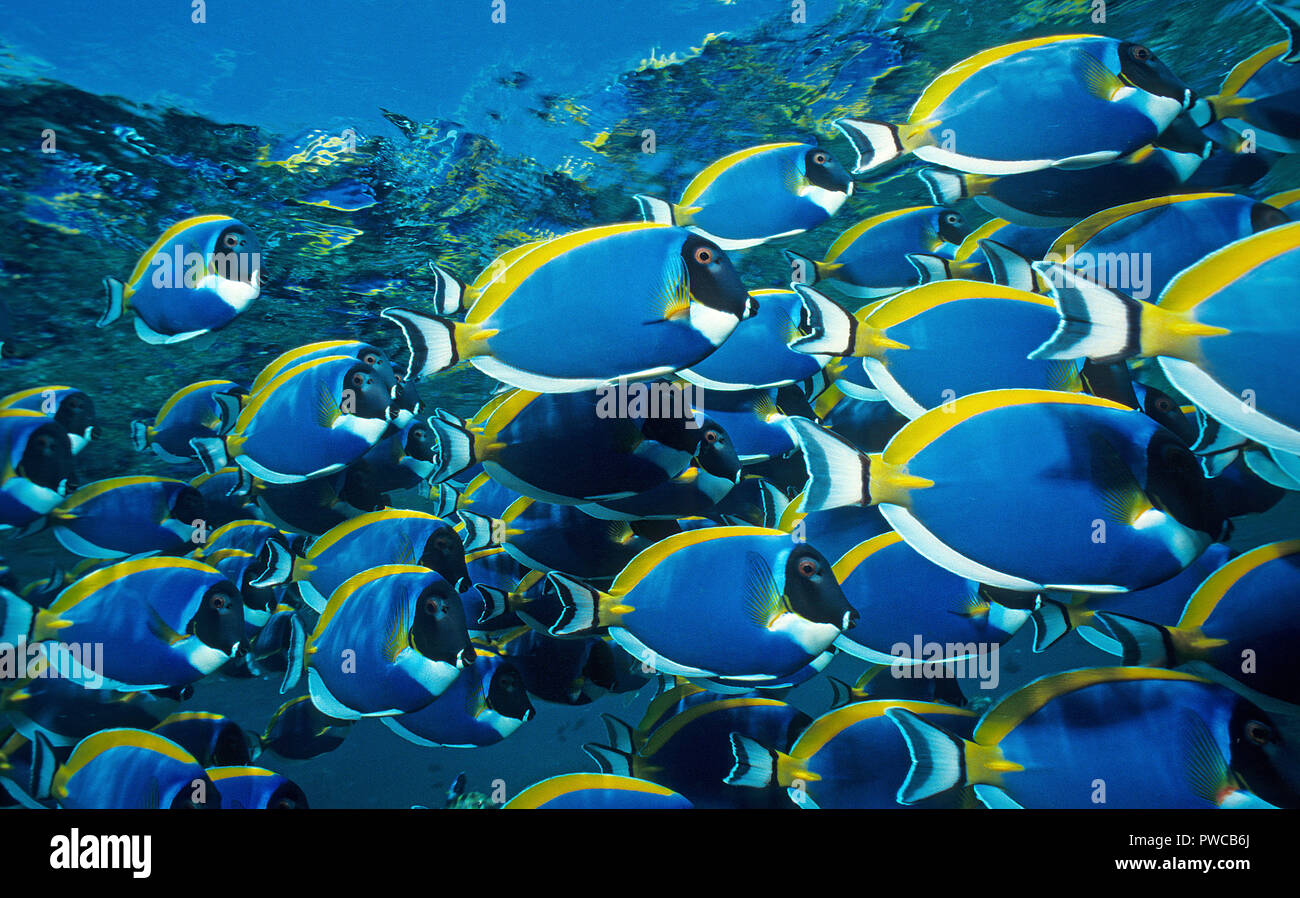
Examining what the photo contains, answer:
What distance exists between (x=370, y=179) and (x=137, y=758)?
6.55 metres

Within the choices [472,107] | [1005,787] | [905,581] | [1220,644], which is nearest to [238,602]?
[905,581]

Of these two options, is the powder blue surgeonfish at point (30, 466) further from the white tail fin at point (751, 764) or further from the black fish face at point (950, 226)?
the black fish face at point (950, 226)

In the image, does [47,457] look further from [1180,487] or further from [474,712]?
[1180,487]

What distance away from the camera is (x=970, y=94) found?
2365 mm

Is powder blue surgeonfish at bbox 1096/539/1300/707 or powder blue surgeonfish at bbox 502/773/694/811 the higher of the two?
powder blue surgeonfish at bbox 1096/539/1300/707

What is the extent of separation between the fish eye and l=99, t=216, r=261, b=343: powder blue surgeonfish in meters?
4.12

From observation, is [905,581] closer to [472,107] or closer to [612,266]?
[612,266]

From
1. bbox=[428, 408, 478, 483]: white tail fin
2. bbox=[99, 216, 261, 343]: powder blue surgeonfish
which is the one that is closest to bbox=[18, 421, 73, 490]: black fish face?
bbox=[99, 216, 261, 343]: powder blue surgeonfish

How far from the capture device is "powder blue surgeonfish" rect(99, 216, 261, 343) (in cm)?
307

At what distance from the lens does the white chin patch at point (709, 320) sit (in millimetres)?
1927

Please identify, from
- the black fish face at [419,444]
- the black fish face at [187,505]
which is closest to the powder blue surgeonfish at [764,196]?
the black fish face at [419,444]

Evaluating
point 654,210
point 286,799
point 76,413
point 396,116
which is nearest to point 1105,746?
point 654,210

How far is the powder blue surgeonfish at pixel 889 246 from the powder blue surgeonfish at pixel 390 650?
2387 mm

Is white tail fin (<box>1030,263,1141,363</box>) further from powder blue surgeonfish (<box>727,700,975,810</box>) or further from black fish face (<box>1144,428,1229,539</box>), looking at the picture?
powder blue surgeonfish (<box>727,700,975,810</box>)
